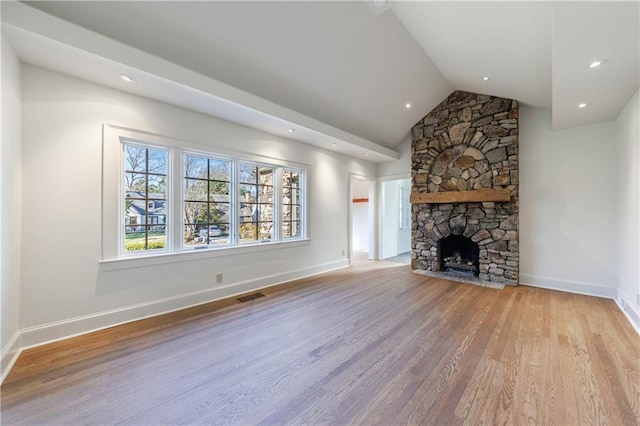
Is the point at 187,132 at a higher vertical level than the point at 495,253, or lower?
higher

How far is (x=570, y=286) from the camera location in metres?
4.22

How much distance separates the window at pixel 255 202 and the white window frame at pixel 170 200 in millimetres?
90

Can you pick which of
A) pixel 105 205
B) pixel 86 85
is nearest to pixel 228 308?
pixel 105 205

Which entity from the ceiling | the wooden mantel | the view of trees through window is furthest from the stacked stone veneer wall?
the view of trees through window

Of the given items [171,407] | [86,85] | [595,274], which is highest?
[86,85]

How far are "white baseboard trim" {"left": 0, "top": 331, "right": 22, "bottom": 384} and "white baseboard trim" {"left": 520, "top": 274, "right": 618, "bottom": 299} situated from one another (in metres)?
6.68

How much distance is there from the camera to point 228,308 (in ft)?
11.1

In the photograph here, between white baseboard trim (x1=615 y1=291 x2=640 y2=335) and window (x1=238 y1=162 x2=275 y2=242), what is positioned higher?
window (x1=238 y1=162 x2=275 y2=242)

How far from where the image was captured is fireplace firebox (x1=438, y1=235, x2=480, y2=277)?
528cm

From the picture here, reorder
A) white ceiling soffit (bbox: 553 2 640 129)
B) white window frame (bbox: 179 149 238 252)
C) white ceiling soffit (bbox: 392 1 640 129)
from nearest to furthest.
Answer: white ceiling soffit (bbox: 553 2 640 129) < white ceiling soffit (bbox: 392 1 640 129) < white window frame (bbox: 179 149 238 252)

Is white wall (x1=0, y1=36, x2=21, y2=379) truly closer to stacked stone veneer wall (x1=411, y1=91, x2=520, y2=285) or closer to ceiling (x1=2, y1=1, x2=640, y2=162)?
ceiling (x1=2, y1=1, x2=640, y2=162)

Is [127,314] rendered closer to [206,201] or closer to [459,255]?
[206,201]

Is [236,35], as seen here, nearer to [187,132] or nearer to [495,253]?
[187,132]

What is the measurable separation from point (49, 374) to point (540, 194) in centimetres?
671
